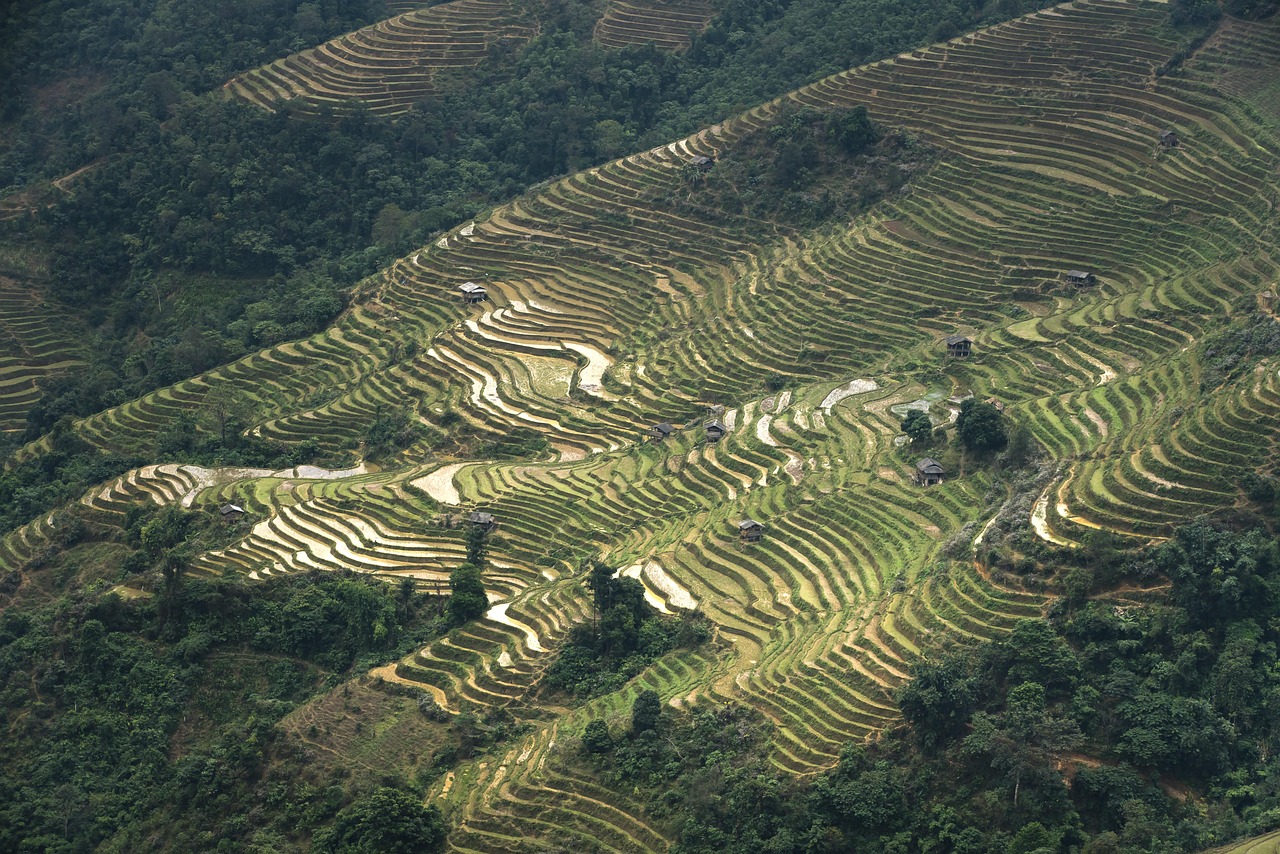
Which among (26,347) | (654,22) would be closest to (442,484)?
(26,347)

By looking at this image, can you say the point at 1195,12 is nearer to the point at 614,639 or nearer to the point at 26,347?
the point at 614,639

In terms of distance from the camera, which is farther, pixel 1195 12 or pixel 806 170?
pixel 806 170

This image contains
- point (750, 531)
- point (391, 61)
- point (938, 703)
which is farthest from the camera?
point (391, 61)

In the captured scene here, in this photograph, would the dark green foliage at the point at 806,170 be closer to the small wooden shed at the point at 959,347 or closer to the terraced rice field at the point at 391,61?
the small wooden shed at the point at 959,347

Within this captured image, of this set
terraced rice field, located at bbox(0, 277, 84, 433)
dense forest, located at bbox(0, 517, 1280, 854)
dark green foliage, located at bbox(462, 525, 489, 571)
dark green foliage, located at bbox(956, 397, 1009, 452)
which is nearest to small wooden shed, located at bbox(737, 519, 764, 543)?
dense forest, located at bbox(0, 517, 1280, 854)

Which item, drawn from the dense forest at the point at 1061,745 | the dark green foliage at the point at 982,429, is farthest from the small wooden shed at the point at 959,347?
the dense forest at the point at 1061,745

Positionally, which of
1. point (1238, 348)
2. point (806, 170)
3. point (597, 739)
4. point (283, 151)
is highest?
point (1238, 348)

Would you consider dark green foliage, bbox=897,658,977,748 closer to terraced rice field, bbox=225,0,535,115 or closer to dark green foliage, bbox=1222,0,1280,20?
dark green foliage, bbox=1222,0,1280,20
